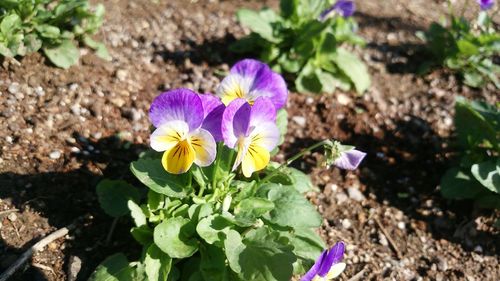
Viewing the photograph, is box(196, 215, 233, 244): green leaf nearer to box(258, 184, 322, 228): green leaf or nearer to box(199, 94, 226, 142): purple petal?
box(258, 184, 322, 228): green leaf

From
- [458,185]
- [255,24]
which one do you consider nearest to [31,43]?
[255,24]

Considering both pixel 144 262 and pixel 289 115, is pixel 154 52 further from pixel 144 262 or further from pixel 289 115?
pixel 144 262

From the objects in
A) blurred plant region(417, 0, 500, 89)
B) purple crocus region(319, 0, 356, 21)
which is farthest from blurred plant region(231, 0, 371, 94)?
blurred plant region(417, 0, 500, 89)

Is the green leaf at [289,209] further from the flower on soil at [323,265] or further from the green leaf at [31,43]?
the green leaf at [31,43]

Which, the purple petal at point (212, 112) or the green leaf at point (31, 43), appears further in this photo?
the green leaf at point (31, 43)

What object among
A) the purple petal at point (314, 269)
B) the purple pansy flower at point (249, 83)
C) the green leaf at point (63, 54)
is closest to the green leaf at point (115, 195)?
the purple pansy flower at point (249, 83)

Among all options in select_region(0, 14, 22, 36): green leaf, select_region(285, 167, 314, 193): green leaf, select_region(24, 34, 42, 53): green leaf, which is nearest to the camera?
select_region(285, 167, 314, 193): green leaf

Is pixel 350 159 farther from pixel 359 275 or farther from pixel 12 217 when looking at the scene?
pixel 12 217
